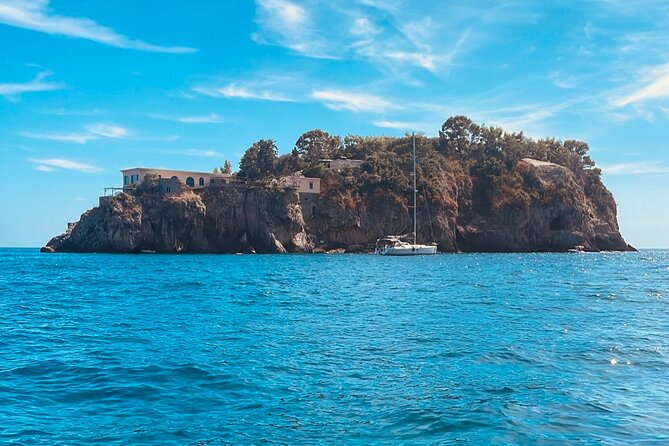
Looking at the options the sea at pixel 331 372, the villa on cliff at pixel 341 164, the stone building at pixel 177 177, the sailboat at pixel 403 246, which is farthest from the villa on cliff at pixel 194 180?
the sea at pixel 331 372

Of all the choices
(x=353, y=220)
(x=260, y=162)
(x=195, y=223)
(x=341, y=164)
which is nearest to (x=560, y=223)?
(x=353, y=220)

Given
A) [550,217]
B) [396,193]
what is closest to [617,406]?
[396,193]

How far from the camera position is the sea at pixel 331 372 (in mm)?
10961

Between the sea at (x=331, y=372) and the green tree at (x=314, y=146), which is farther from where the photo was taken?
the green tree at (x=314, y=146)

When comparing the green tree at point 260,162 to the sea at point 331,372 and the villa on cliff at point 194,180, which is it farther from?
the sea at point 331,372

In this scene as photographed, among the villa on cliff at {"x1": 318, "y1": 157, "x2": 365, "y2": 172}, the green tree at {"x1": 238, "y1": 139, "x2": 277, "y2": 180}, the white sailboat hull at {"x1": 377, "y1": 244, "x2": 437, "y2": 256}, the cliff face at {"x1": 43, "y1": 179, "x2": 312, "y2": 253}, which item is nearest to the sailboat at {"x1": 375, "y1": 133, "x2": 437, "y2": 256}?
the white sailboat hull at {"x1": 377, "y1": 244, "x2": 437, "y2": 256}

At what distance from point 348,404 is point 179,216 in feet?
310

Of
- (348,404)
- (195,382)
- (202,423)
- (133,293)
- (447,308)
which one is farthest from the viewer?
(133,293)

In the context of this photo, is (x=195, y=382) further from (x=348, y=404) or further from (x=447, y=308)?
(x=447, y=308)

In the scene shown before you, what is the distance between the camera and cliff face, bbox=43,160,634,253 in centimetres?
10288

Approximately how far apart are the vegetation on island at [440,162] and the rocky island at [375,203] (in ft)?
0.87

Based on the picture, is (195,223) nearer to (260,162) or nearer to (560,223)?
(260,162)

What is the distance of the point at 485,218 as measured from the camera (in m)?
124

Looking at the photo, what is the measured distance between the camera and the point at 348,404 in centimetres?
1248
